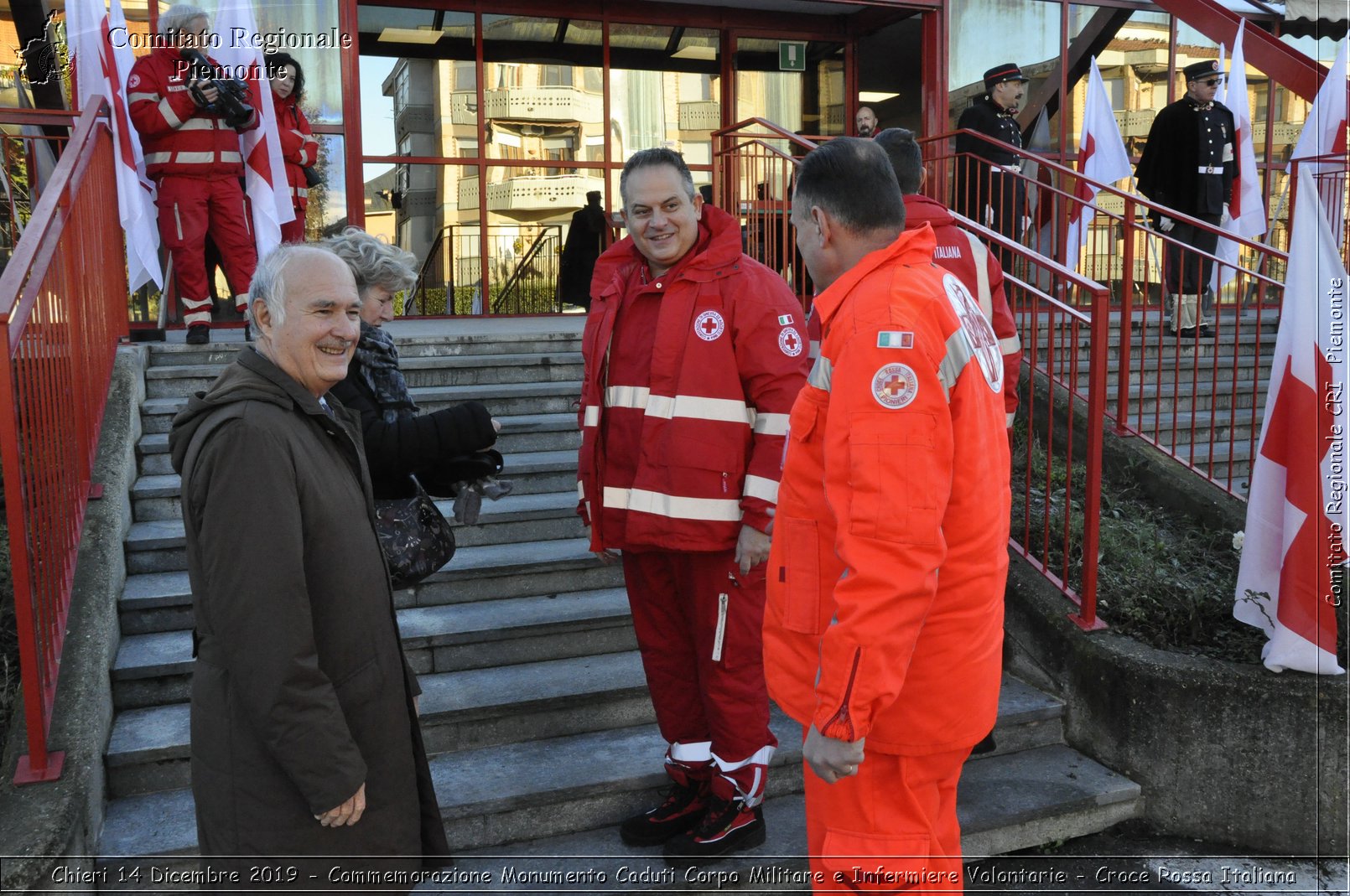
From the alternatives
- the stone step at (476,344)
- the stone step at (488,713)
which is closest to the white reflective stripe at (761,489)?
the stone step at (488,713)

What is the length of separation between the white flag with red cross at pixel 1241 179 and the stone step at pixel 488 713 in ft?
20.5

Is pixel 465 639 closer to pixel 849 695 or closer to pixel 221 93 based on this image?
pixel 849 695

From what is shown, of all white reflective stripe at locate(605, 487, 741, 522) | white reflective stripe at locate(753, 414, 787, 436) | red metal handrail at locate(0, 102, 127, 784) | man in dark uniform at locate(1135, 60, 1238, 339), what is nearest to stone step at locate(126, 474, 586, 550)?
red metal handrail at locate(0, 102, 127, 784)

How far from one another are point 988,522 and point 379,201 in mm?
7219

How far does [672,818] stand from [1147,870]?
1.63 meters

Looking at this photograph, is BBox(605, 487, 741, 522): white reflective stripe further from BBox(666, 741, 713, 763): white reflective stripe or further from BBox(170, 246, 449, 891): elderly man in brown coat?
BBox(170, 246, 449, 891): elderly man in brown coat

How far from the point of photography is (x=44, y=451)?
3.23 m

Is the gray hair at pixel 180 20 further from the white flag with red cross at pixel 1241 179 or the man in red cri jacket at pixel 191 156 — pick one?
the white flag with red cross at pixel 1241 179

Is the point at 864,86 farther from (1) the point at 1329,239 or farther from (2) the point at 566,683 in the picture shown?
(2) the point at 566,683

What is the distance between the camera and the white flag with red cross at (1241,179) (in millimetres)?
7852

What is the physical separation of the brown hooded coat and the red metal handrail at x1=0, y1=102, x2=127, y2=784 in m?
1.09

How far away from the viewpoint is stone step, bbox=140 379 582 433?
535 cm

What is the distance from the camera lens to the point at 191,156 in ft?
18.0

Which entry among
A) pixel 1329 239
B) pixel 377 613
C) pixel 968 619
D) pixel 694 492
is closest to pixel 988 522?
pixel 968 619
